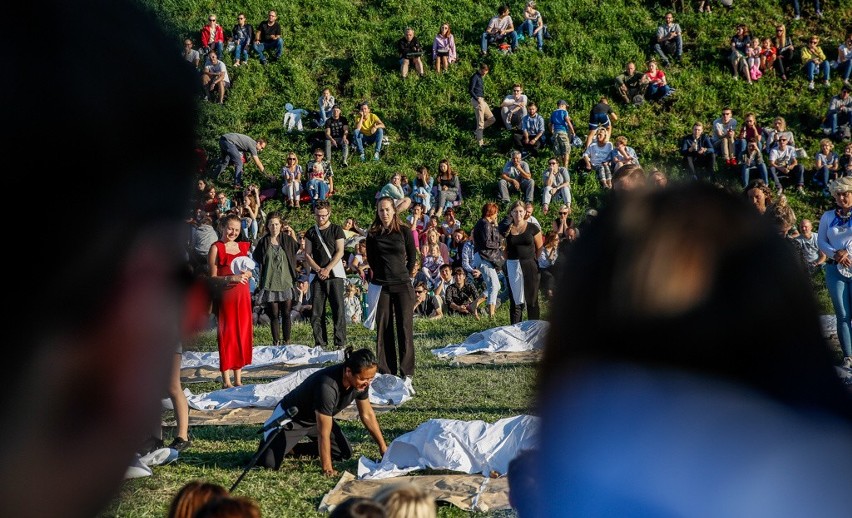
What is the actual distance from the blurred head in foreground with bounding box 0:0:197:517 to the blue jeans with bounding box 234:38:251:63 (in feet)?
93.3

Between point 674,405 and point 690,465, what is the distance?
0.23ft

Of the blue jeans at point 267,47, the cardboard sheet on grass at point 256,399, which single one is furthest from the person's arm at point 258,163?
the cardboard sheet on grass at point 256,399

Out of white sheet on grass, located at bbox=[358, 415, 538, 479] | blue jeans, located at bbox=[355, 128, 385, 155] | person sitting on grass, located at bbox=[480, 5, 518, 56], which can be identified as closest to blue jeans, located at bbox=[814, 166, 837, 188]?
person sitting on grass, located at bbox=[480, 5, 518, 56]

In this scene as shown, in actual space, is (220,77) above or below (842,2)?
below

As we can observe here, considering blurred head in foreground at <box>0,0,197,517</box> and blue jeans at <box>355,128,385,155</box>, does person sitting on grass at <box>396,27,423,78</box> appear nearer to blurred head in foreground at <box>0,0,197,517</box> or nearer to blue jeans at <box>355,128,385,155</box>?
blue jeans at <box>355,128,385,155</box>

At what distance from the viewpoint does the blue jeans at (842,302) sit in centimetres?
1022

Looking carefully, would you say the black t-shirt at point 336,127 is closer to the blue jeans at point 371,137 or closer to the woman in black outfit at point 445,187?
the blue jeans at point 371,137

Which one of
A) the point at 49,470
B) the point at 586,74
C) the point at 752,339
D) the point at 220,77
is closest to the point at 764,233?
the point at 752,339

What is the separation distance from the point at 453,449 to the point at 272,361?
19.0 ft

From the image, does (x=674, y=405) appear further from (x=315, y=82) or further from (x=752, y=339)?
(x=315, y=82)

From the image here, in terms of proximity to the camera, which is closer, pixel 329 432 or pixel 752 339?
pixel 752 339

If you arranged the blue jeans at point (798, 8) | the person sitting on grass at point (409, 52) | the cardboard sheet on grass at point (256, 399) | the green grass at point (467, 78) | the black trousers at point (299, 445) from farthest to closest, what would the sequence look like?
the blue jeans at point (798, 8), the person sitting on grass at point (409, 52), the green grass at point (467, 78), the cardboard sheet on grass at point (256, 399), the black trousers at point (299, 445)

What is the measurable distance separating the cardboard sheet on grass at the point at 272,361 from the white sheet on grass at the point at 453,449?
177 inches

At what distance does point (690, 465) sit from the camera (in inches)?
43.4
